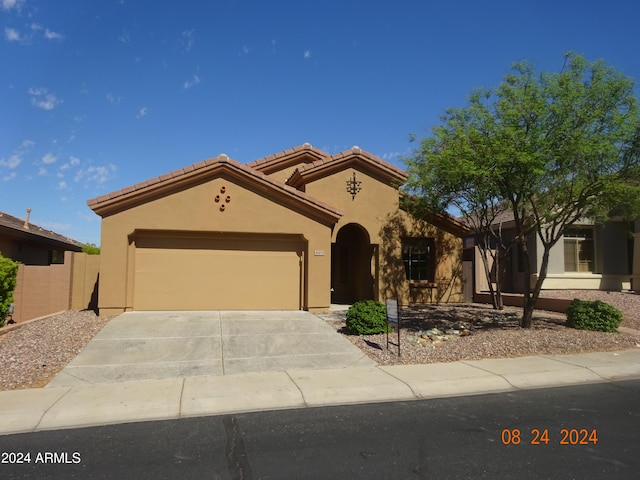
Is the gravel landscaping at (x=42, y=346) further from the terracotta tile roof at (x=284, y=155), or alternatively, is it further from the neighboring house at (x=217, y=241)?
the terracotta tile roof at (x=284, y=155)

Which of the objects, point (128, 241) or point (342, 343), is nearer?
point (342, 343)

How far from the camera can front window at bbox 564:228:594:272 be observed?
20.3 m

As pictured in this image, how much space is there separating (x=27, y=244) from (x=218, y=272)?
10.9m

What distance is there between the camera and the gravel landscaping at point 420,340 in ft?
29.3

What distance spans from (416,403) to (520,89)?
790 cm

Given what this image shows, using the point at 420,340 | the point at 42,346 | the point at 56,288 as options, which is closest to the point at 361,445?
the point at 420,340

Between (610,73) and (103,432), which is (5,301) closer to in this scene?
(103,432)

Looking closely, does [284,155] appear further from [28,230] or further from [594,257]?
[594,257]

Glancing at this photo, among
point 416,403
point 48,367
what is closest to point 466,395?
point 416,403

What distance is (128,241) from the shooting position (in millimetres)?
13273

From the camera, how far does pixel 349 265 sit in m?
18.8
